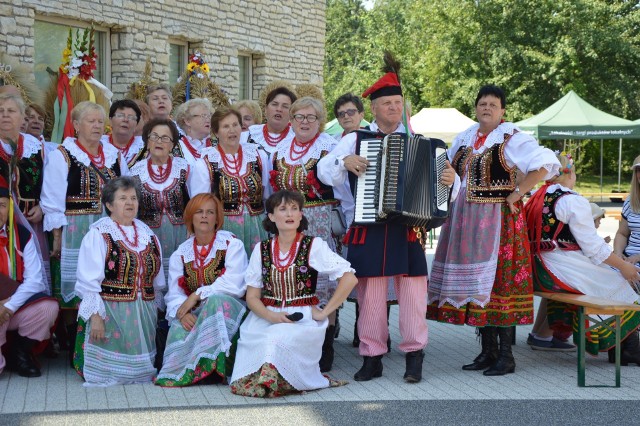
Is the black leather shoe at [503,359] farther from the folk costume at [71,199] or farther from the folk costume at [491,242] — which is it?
the folk costume at [71,199]

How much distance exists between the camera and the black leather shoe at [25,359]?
18.4 ft

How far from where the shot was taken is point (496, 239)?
5758 mm

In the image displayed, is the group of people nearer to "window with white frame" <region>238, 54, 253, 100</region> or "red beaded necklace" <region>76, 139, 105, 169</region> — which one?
"red beaded necklace" <region>76, 139, 105, 169</region>

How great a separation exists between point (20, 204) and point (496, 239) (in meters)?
3.18

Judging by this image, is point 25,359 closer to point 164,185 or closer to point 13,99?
point 164,185

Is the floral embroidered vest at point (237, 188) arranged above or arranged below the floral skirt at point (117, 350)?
above

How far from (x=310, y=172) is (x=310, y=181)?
6 centimetres

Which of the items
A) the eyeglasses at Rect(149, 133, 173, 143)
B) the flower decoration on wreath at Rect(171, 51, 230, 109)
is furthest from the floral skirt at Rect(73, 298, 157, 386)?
the flower decoration on wreath at Rect(171, 51, 230, 109)

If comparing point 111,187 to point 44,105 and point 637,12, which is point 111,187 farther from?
point 637,12

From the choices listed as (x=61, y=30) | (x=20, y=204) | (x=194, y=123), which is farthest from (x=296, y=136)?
(x=61, y=30)

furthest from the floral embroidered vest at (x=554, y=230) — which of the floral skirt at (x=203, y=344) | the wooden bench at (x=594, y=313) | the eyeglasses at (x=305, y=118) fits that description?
the floral skirt at (x=203, y=344)

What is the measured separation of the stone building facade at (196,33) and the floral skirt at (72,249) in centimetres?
493

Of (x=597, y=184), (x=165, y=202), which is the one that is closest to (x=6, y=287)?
(x=165, y=202)

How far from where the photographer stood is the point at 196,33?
13305mm
